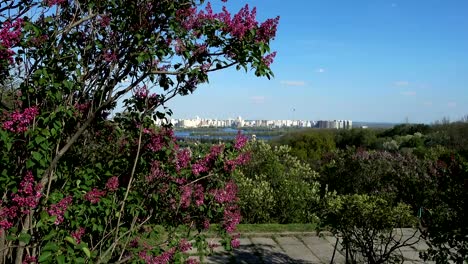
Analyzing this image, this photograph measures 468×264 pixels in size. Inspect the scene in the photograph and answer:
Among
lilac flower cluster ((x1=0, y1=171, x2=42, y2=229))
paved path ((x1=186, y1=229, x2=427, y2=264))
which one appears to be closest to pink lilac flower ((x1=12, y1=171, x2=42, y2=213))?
lilac flower cluster ((x1=0, y1=171, x2=42, y2=229))

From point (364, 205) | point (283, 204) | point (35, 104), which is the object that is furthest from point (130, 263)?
point (283, 204)

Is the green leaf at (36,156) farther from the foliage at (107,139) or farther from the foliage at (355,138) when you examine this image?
the foliage at (355,138)

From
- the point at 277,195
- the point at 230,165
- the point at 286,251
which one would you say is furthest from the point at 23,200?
the point at 277,195

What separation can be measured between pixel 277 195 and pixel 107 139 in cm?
619

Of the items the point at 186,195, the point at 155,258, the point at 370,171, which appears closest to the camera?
the point at 155,258

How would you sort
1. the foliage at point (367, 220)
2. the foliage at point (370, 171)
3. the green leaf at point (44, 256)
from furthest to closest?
the foliage at point (370, 171) < the foliage at point (367, 220) < the green leaf at point (44, 256)

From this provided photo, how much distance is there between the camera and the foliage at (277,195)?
27.5 feet

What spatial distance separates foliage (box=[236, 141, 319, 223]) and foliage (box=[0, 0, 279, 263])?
17.3 feet

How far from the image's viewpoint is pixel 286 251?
19.2ft

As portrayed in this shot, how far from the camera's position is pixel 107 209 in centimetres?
251

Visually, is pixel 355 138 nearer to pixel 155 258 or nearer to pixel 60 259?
pixel 155 258

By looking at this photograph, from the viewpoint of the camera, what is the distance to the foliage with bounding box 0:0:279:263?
2.25 metres

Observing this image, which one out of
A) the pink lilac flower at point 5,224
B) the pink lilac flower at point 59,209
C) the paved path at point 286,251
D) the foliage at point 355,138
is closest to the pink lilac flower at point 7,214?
the pink lilac flower at point 5,224

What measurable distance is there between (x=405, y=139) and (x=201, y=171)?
23.8 meters
